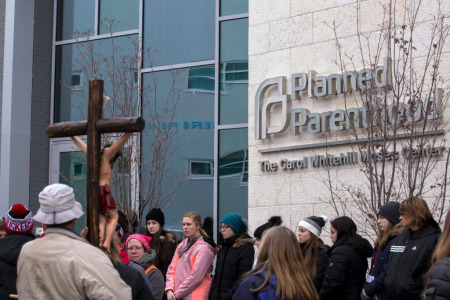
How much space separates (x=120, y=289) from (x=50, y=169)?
11.8m

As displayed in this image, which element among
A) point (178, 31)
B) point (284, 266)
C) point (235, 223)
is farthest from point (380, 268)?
point (178, 31)

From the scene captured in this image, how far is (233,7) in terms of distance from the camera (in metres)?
13.5

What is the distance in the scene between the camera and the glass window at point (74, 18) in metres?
15.6

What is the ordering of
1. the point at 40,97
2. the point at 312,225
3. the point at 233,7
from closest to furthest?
the point at 312,225 → the point at 233,7 → the point at 40,97

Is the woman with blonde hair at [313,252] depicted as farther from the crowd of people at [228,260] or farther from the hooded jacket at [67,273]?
the hooded jacket at [67,273]

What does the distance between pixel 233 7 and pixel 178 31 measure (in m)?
1.26

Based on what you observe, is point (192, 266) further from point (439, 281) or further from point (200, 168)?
point (439, 281)

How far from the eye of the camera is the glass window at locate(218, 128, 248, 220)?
1277cm

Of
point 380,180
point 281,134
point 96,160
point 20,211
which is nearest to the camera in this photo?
point 96,160

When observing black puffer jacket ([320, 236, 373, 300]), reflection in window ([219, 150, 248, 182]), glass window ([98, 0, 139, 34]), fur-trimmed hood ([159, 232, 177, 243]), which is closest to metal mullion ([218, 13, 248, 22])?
glass window ([98, 0, 139, 34])

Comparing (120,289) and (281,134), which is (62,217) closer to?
(120,289)

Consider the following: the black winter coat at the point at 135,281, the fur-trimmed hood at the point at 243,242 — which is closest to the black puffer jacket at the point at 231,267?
the fur-trimmed hood at the point at 243,242

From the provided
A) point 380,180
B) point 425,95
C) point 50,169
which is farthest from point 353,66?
point 50,169

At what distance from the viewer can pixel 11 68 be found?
50.8 feet
